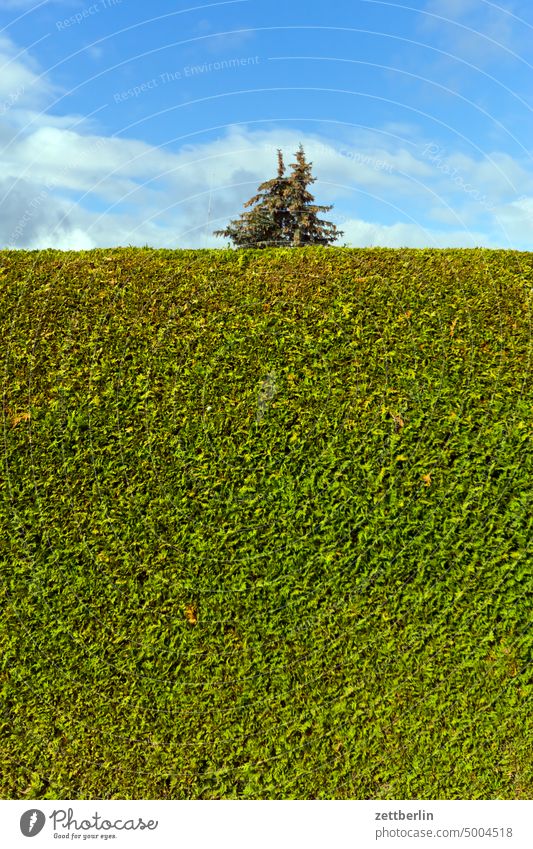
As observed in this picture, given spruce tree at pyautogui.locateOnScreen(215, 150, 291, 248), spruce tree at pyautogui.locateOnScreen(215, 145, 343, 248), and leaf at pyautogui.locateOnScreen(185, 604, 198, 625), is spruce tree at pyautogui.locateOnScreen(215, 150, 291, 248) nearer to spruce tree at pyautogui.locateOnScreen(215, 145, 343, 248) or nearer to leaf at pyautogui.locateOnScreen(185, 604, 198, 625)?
spruce tree at pyautogui.locateOnScreen(215, 145, 343, 248)

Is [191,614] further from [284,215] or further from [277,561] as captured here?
[284,215]

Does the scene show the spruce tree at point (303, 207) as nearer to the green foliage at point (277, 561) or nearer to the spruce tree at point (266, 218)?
the spruce tree at point (266, 218)

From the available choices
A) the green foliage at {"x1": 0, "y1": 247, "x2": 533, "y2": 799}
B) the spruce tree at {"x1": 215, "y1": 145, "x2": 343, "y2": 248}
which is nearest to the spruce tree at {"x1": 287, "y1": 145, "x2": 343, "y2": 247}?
the spruce tree at {"x1": 215, "y1": 145, "x2": 343, "y2": 248}

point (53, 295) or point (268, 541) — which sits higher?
point (53, 295)

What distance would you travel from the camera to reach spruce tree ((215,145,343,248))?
78.8 feet

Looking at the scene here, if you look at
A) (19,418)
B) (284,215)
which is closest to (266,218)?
(284,215)

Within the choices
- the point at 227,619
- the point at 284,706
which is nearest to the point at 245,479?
the point at 227,619

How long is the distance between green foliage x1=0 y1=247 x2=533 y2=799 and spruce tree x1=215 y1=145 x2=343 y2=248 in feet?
67.7

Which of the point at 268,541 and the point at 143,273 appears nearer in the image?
the point at 268,541

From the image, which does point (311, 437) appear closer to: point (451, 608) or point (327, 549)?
point (327, 549)

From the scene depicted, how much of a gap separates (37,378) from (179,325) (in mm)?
1198

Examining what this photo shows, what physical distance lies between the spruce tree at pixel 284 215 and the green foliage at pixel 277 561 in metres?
20.6

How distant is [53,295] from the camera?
4.48 meters

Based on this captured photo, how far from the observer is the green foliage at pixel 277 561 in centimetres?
422
